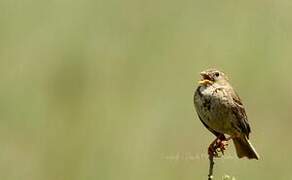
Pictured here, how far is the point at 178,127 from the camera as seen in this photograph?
30.8 feet

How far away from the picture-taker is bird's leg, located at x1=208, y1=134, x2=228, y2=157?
6.92m

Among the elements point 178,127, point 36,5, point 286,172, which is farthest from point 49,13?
point 286,172

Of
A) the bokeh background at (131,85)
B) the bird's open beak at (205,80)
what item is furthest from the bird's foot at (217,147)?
the bokeh background at (131,85)

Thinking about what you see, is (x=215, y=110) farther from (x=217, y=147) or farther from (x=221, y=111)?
(x=217, y=147)

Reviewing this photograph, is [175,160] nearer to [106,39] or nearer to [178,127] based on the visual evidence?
[178,127]

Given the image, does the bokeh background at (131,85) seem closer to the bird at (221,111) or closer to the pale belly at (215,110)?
the bird at (221,111)

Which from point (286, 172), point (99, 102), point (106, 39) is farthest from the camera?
point (106, 39)

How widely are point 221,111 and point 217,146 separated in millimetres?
602

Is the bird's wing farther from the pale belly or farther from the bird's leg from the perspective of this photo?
the bird's leg

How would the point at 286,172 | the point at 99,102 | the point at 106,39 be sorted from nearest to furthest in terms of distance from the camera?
1. the point at 286,172
2. the point at 99,102
3. the point at 106,39

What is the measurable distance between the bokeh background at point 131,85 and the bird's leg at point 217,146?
4.69ft

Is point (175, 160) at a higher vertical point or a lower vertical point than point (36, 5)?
lower

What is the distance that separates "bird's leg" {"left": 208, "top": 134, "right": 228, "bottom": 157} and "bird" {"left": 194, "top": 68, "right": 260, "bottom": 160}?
0.17ft

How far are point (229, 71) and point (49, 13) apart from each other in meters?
1.36
